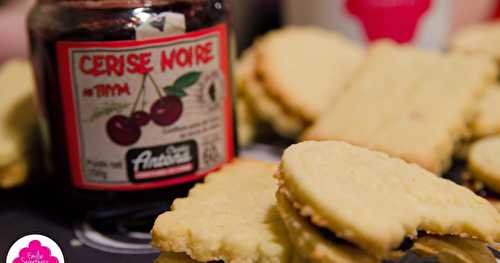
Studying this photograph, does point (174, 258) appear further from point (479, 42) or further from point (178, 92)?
point (479, 42)

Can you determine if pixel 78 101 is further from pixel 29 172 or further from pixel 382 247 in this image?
pixel 382 247

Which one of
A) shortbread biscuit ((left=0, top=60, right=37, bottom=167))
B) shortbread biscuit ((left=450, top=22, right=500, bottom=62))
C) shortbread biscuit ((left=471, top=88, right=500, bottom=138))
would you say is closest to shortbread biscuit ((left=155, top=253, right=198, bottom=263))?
shortbread biscuit ((left=0, top=60, right=37, bottom=167))

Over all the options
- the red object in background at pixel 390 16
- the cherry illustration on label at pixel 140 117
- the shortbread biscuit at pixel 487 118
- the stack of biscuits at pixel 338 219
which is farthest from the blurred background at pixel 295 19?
the stack of biscuits at pixel 338 219

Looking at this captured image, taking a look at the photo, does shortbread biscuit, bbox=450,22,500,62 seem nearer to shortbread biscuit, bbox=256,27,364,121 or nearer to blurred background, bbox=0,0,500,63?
blurred background, bbox=0,0,500,63

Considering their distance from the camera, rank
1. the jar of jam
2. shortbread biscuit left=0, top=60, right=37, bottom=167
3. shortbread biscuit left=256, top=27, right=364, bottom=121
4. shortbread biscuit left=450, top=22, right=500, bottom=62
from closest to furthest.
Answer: the jar of jam
shortbread biscuit left=0, top=60, right=37, bottom=167
shortbread biscuit left=256, top=27, right=364, bottom=121
shortbread biscuit left=450, top=22, right=500, bottom=62

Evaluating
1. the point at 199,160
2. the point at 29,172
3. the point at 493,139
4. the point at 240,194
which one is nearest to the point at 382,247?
the point at 240,194

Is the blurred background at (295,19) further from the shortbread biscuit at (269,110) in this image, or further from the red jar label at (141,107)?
the red jar label at (141,107)
